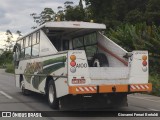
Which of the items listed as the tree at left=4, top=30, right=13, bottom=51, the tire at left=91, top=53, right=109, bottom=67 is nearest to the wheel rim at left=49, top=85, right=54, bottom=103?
the tire at left=91, top=53, right=109, bottom=67

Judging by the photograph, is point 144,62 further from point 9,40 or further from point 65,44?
point 9,40

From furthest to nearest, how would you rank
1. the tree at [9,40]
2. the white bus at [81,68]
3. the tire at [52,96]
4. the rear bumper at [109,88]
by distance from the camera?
1. the tree at [9,40]
2. the tire at [52,96]
3. the white bus at [81,68]
4. the rear bumper at [109,88]

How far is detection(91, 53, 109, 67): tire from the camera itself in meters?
13.5

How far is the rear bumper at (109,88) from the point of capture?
10711 mm

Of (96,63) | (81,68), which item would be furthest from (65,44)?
(81,68)

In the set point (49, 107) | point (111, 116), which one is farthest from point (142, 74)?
point (49, 107)

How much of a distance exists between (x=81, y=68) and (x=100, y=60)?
288cm

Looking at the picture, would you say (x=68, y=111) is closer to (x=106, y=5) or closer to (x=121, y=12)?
(x=121, y=12)

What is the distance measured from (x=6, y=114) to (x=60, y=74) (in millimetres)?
1958

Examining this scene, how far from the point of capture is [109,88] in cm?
1108

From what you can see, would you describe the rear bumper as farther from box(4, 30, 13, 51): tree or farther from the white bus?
box(4, 30, 13, 51): tree

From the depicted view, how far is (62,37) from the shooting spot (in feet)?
50.4

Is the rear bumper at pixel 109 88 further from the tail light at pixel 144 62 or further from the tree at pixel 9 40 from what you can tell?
the tree at pixel 9 40

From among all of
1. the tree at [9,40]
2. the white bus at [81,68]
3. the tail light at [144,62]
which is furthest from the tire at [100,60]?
the tree at [9,40]
